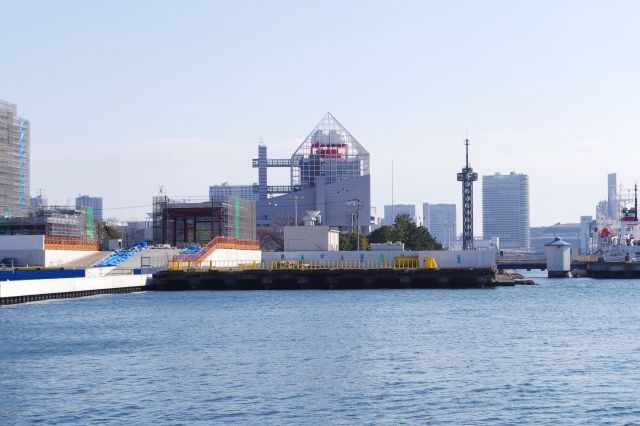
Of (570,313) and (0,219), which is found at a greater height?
(0,219)

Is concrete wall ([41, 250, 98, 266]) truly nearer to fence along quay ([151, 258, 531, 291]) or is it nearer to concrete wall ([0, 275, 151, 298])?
concrete wall ([0, 275, 151, 298])

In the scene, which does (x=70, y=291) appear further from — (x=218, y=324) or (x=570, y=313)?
(x=570, y=313)

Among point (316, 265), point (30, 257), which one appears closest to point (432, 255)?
point (316, 265)

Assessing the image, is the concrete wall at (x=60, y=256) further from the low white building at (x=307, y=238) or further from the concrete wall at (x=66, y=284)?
the low white building at (x=307, y=238)

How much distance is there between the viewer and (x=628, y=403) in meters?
41.3

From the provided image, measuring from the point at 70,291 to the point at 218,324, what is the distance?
3355 cm

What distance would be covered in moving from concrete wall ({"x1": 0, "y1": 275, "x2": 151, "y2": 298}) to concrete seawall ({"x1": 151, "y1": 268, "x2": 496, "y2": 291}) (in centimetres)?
381

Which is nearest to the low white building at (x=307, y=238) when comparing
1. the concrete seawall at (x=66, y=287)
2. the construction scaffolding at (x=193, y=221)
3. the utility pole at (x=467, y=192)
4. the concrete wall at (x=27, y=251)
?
the construction scaffolding at (x=193, y=221)

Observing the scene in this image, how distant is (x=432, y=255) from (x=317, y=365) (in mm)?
85762

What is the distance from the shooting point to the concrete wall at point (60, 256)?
122375 mm

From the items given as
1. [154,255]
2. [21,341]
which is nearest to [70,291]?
[154,255]

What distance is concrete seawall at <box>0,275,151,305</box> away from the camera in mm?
90812

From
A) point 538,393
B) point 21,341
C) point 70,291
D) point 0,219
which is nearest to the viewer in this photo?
point 538,393

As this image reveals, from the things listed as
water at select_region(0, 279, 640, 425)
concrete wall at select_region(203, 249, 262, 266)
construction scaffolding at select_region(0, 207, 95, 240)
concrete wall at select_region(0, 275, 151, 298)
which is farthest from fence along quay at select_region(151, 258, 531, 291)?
water at select_region(0, 279, 640, 425)
